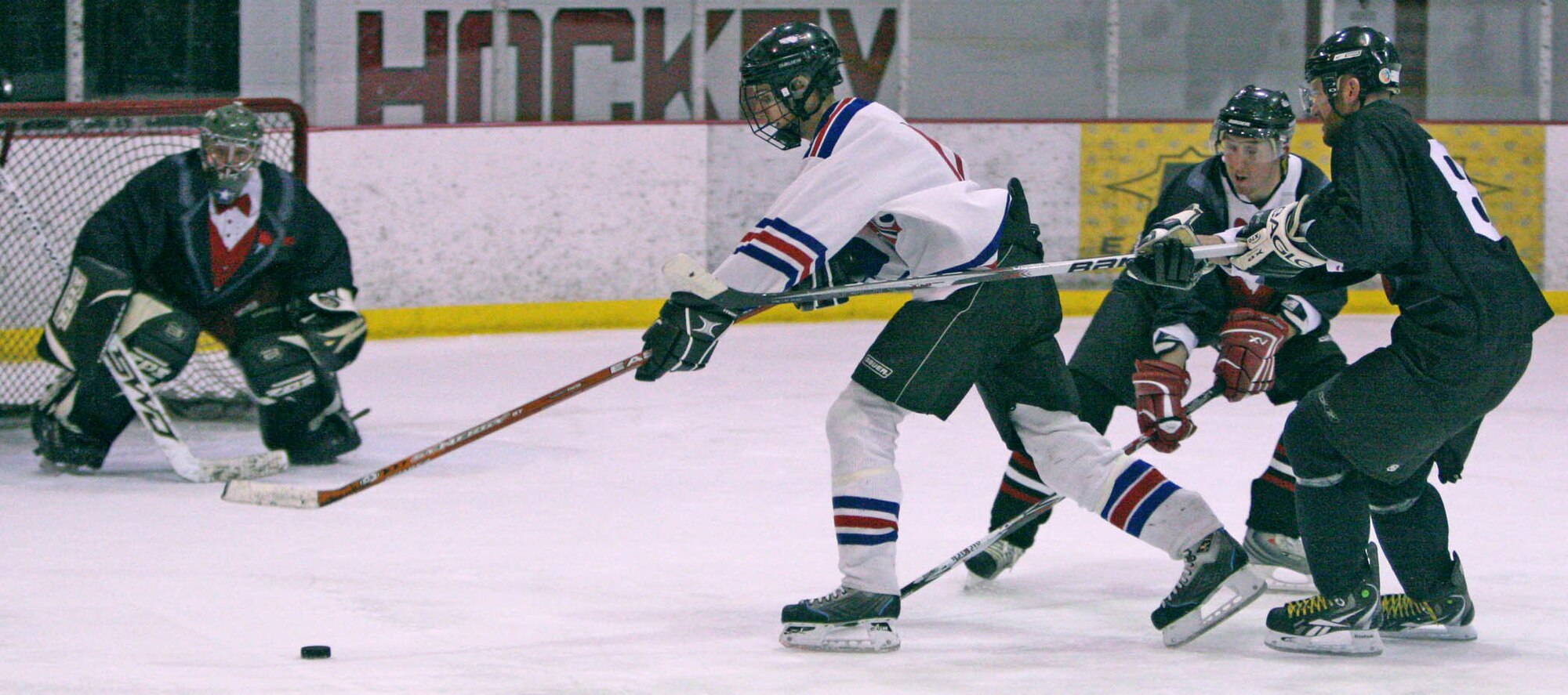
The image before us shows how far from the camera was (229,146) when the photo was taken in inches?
174

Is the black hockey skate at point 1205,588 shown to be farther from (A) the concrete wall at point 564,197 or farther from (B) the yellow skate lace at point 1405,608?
(A) the concrete wall at point 564,197

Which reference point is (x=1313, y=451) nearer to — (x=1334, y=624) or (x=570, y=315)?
(x=1334, y=624)

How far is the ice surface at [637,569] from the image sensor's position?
282 cm

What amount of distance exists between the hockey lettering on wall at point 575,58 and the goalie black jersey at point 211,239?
2.47 meters

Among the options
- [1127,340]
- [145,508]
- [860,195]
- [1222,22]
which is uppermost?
[1222,22]

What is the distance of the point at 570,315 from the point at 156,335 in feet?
8.20

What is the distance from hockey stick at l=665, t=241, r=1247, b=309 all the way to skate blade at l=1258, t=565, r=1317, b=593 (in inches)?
29.6

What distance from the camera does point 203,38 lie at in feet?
22.3

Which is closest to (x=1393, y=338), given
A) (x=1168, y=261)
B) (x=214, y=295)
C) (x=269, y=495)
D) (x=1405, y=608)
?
(x=1168, y=261)

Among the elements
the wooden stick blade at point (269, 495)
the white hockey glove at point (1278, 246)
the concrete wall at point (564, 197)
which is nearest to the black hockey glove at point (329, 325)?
the wooden stick blade at point (269, 495)

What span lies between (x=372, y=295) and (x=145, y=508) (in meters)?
2.50

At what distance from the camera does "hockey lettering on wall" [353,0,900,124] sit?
7.16 metres

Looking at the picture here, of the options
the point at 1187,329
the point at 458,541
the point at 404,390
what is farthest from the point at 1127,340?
the point at 404,390

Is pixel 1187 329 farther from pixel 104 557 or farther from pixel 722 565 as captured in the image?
pixel 104 557
